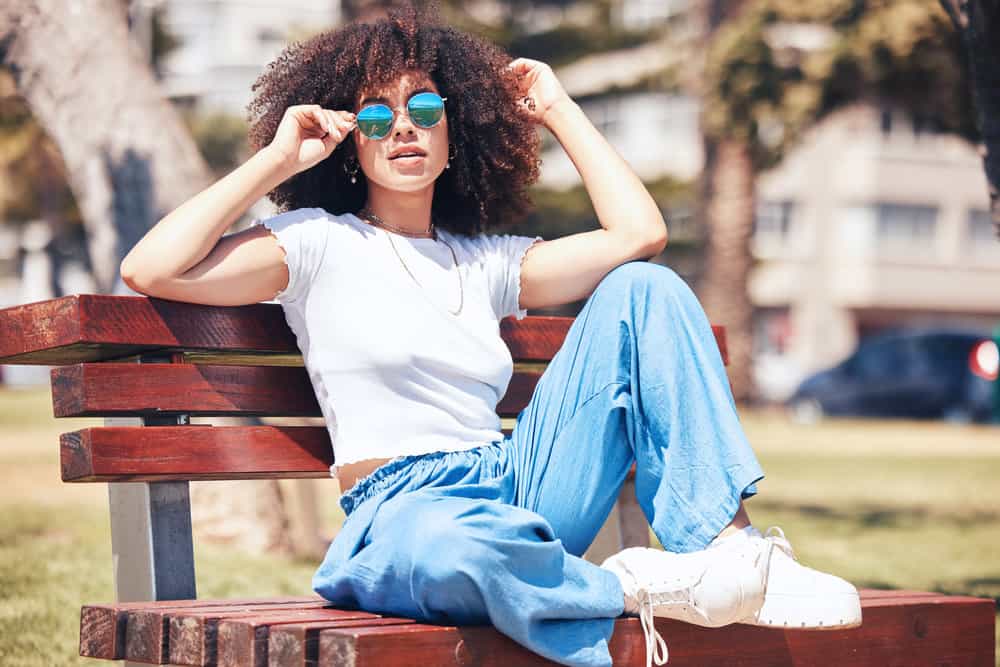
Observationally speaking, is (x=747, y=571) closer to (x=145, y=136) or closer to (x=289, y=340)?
(x=289, y=340)

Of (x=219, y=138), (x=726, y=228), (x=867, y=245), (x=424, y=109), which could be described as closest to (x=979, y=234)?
(x=867, y=245)

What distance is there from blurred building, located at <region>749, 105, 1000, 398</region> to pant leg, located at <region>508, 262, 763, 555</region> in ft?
125

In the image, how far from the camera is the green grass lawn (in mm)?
4980

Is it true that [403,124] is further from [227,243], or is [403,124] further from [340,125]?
[227,243]

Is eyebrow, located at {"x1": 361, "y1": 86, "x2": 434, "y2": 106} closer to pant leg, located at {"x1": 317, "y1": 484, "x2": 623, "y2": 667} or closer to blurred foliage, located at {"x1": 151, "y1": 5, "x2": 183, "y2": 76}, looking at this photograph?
pant leg, located at {"x1": 317, "y1": 484, "x2": 623, "y2": 667}

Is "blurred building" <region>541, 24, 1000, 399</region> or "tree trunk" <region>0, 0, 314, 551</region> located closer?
"tree trunk" <region>0, 0, 314, 551</region>

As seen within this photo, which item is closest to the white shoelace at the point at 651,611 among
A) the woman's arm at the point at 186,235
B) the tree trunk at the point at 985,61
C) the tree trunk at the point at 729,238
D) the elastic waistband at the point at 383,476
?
the elastic waistband at the point at 383,476

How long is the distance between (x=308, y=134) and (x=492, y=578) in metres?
1.26

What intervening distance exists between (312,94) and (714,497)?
4.48ft

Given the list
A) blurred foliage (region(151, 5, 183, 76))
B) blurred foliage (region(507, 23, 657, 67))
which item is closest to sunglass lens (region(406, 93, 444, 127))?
blurred foliage (region(507, 23, 657, 67))

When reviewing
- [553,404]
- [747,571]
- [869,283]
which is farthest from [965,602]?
[869,283]

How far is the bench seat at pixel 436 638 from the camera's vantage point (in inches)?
98.5

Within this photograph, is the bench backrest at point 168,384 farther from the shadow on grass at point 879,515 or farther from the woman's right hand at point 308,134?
the shadow on grass at point 879,515

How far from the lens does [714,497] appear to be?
114 inches
